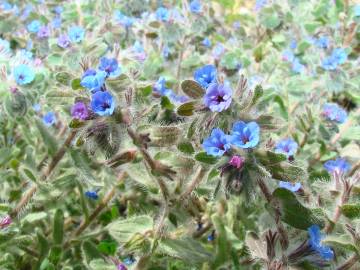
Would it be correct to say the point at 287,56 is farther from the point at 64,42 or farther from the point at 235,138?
the point at 235,138

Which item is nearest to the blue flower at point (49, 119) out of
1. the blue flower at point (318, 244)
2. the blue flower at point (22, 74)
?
the blue flower at point (22, 74)

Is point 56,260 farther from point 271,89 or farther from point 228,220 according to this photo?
point 271,89

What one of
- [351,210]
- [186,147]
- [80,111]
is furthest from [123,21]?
[351,210]

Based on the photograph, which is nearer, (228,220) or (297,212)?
(297,212)

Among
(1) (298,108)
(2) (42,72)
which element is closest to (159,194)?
(2) (42,72)

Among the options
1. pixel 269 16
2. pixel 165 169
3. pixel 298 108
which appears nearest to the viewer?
pixel 165 169

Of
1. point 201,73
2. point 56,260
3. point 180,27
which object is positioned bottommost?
point 56,260

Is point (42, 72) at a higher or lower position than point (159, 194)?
higher

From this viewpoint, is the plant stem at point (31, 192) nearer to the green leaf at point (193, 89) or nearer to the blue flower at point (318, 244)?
the green leaf at point (193, 89)
